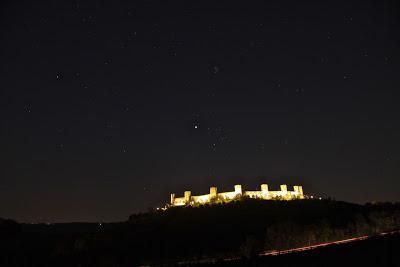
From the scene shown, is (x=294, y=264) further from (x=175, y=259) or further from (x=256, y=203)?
(x=256, y=203)

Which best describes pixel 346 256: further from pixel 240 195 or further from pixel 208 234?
pixel 240 195

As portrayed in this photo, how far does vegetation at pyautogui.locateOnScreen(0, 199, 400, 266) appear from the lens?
3506 cm

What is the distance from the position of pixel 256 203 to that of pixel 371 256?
147 ft

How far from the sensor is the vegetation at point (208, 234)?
115 ft

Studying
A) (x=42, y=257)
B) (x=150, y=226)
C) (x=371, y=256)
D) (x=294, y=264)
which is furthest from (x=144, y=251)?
(x=371, y=256)

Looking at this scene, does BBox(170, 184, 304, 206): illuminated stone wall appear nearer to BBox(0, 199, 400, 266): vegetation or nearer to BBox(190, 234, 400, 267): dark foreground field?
BBox(0, 199, 400, 266): vegetation

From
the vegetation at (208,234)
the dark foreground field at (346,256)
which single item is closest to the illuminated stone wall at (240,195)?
the vegetation at (208,234)

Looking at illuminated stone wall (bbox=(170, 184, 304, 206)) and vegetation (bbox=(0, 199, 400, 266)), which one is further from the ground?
illuminated stone wall (bbox=(170, 184, 304, 206))

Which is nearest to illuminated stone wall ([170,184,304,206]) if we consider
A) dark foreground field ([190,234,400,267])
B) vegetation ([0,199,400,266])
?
vegetation ([0,199,400,266])

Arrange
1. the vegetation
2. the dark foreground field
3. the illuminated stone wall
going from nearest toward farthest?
the dark foreground field, the vegetation, the illuminated stone wall

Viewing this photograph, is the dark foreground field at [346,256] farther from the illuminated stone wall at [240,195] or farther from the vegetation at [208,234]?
the illuminated stone wall at [240,195]

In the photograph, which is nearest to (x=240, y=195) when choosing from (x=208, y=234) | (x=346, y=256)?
(x=208, y=234)

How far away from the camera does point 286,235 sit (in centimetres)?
3628

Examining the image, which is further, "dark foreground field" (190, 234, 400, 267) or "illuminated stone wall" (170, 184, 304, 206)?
"illuminated stone wall" (170, 184, 304, 206)
